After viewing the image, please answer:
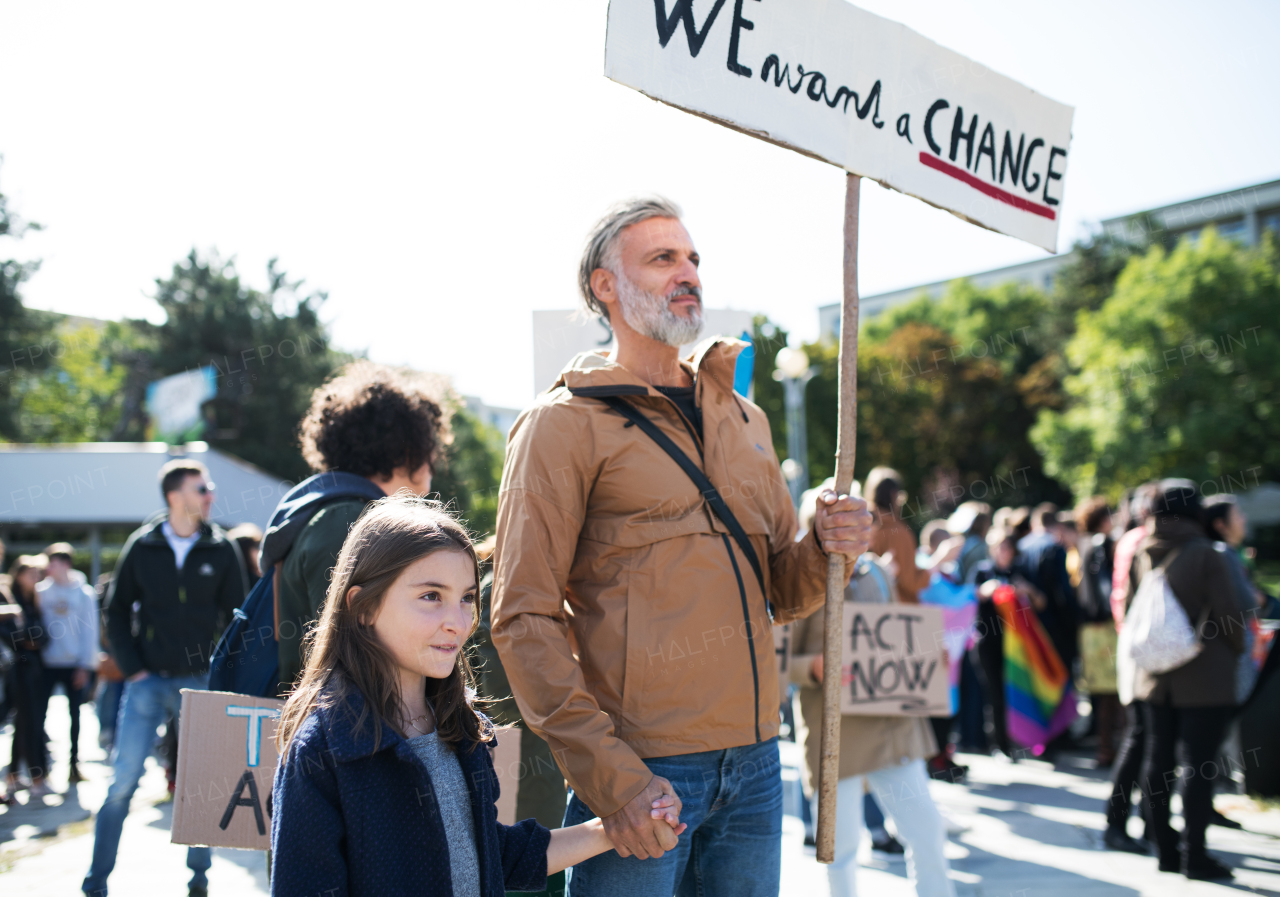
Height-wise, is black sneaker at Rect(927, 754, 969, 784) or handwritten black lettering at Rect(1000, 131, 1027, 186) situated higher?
handwritten black lettering at Rect(1000, 131, 1027, 186)

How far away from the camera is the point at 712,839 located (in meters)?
2.17

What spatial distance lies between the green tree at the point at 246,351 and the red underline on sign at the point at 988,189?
96.8 feet

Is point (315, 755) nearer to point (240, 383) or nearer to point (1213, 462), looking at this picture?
point (240, 383)

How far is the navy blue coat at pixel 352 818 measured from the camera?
5.24 feet

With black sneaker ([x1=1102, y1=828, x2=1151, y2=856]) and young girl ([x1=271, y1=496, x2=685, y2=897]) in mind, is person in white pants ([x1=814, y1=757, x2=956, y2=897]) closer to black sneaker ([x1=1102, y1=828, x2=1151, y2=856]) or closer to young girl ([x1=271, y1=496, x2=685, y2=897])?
young girl ([x1=271, y1=496, x2=685, y2=897])

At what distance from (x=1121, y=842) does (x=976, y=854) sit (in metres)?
0.83

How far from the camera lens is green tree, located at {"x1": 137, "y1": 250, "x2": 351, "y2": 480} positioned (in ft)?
100

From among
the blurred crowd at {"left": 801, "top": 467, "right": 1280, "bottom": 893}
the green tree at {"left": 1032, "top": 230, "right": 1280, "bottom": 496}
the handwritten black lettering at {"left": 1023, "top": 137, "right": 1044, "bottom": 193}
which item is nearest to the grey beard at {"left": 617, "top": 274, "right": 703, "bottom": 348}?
the handwritten black lettering at {"left": 1023, "top": 137, "right": 1044, "bottom": 193}

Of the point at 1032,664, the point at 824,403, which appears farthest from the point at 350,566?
the point at 824,403

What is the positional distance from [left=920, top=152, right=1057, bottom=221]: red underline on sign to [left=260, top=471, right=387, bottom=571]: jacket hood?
1736 millimetres

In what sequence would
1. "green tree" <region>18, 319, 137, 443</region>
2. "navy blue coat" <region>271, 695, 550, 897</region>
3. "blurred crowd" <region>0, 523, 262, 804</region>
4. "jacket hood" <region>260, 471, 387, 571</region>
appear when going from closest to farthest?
"navy blue coat" <region>271, 695, 550, 897</region> < "jacket hood" <region>260, 471, 387, 571</region> < "blurred crowd" <region>0, 523, 262, 804</region> < "green tree" <region>18, 319, 137, 443</region>

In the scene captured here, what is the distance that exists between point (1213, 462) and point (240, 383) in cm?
3318

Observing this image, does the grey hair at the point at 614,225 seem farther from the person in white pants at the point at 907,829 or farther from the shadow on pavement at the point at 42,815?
the shadow on pavement at the point at 42,815

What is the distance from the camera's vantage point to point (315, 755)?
1653 millimetres
